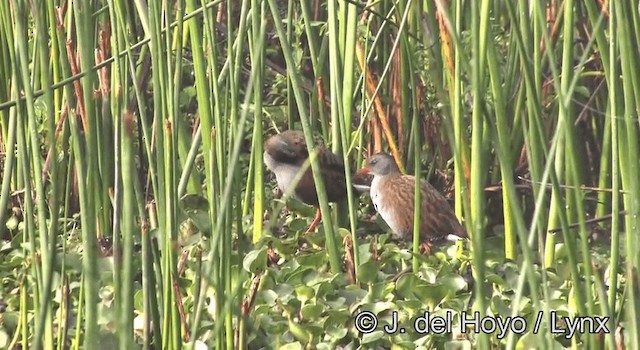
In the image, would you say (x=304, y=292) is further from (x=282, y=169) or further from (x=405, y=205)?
(x=282, y=169)

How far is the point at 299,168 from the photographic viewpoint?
13.0 ft

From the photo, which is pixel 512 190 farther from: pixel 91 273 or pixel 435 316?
pixel 435 316

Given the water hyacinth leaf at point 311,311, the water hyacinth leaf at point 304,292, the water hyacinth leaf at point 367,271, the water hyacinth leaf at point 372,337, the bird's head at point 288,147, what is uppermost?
the bird's head at point 288,147

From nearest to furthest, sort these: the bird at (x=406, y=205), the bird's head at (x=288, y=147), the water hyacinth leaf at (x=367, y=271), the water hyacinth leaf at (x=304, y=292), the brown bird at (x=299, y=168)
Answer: the water hyacinth leaf at (x=304, y=292)
the water hyacinth leaf at (x=367, y=271)
the bird at (x=406, y=205)
the brown bird at (x=299, y=168)
the bird's head at (x=288, y=147)

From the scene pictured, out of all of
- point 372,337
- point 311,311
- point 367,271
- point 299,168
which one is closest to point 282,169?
point 299,168

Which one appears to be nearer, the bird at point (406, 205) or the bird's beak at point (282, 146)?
the bird at point (406, 205)

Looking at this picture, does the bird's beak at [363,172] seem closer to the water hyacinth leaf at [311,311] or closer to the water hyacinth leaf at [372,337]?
the water hyacinth leaf at [311,311]

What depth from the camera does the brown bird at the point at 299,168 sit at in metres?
3.59

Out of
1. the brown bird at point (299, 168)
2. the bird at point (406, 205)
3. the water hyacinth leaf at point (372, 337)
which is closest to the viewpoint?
the water hyacinth leaf at point (372, 337)

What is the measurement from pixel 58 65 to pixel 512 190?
6.86 feet

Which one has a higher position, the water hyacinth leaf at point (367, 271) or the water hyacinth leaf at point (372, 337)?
the water hyacinth leaf at point (367, 271)

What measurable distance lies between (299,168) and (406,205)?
579 millimetres

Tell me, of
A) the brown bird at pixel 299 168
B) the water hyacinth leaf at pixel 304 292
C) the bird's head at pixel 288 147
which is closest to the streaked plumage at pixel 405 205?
the brown bird at pixel 299 168

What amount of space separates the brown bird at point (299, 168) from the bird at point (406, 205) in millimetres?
98
